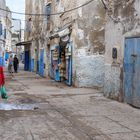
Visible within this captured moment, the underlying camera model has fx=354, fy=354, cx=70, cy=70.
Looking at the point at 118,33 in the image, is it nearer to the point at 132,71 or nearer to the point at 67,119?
the point at 132,71

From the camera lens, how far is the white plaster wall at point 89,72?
17.0 m

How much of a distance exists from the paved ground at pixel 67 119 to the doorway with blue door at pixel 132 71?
0.35m

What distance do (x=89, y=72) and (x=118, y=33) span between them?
502 centimetres

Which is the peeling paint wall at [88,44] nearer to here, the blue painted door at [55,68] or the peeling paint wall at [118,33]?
the blue painted door at [55,68]

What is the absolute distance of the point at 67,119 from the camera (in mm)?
8828

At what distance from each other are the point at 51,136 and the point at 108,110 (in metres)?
3.58

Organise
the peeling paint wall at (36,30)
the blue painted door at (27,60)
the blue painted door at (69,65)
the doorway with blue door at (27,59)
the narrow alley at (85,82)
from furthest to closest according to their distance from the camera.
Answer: the blue painted door at (27,60), the doorway with blue door at (27,59), the peeling paint wall at (36,30), the blue painted door at (69,65), the narrow alley at (85,82)

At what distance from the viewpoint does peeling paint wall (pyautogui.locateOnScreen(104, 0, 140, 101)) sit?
1116 cm

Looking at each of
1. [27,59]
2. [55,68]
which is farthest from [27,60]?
[55,68]

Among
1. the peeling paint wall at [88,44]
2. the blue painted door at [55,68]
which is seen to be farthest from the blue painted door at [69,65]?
the blue painted door at [55,68]

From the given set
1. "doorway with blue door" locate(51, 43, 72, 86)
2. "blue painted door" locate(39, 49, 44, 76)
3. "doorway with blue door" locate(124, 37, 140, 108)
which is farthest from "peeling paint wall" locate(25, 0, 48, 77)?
"doorway with blue door" locate(124, 37, 140, 108)

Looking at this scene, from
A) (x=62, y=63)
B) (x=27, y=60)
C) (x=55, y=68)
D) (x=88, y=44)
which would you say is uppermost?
(x=88, y=44)

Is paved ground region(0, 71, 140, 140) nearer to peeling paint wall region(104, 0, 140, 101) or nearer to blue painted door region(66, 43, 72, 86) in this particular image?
peeling paint wall region(104, 0, 140, 101)

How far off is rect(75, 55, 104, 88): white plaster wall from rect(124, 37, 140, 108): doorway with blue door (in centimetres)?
540
